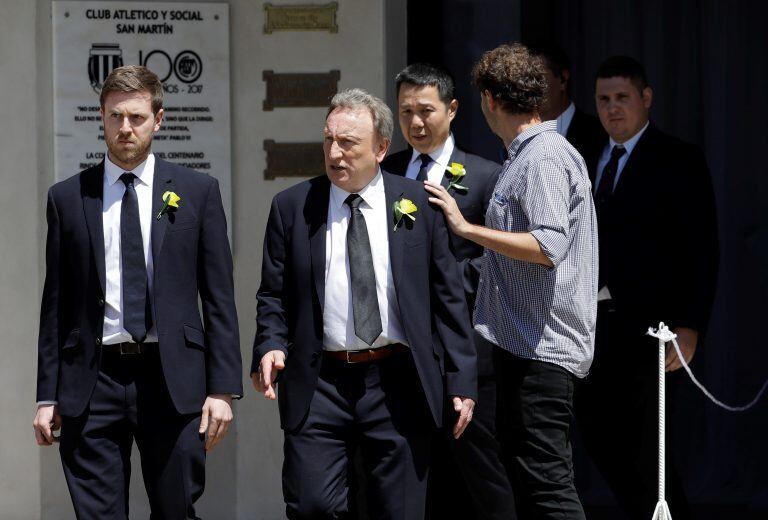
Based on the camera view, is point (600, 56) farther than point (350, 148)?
Yes

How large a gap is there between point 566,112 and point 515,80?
1.66 metres

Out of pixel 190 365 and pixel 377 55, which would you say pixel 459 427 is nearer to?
pixel 190 365

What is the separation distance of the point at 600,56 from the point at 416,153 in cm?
198

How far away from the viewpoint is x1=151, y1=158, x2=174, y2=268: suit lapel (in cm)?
518

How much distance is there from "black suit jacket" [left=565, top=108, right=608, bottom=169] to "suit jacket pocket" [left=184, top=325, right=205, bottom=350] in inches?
91.1

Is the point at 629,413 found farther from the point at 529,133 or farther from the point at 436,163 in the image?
the point at 529,133

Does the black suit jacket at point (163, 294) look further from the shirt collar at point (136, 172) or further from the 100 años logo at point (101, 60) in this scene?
the 100 años logo at point (101, 60)

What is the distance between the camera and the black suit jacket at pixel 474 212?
6.01m

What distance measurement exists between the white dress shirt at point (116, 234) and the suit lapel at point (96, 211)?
2 centimetres

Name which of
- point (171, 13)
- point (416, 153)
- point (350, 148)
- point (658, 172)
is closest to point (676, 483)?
point (658, 172)

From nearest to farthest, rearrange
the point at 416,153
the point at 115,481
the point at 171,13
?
the point at 115,481
the point at 416,153
the point at 171,13

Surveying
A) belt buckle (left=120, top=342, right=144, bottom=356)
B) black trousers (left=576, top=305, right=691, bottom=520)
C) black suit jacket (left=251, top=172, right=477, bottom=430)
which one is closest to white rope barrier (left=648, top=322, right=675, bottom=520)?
black trousers (left=576, top=305, right=691, bottom=520)

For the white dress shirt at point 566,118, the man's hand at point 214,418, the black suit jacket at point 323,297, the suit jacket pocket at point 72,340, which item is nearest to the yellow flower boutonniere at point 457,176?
the black suit jacket at point 323,297

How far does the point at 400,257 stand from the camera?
5266 millimetres
